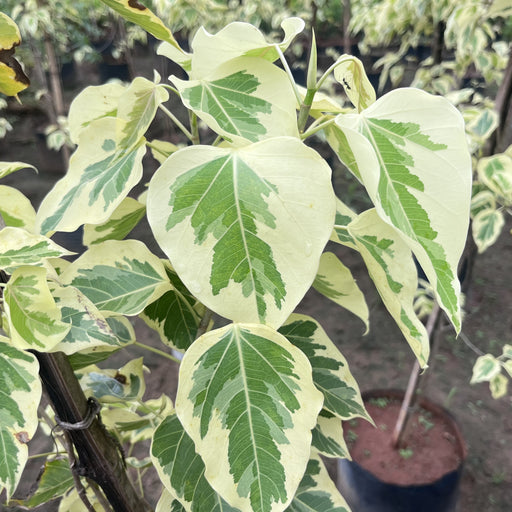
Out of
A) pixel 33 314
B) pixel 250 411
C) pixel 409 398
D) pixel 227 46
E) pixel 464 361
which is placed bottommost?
pixel 464 361

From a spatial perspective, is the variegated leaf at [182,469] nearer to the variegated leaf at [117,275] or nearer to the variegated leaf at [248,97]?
the variegated leaf at [117,275]

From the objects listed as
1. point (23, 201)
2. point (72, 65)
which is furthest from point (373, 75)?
point (23, 201)

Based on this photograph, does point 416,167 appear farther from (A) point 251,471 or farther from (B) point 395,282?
(A) point 251,471

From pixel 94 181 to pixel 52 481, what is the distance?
0.38m

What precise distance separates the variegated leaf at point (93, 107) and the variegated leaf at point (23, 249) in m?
0.16

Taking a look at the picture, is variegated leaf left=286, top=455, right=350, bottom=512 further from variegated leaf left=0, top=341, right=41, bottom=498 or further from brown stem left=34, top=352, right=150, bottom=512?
variegated leaf left=0, top=341, right=41, bottom=498

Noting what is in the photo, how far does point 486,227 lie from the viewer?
1195 mm

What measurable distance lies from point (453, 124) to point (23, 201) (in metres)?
0.42

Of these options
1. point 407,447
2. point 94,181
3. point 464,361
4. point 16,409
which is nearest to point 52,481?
point 16,409

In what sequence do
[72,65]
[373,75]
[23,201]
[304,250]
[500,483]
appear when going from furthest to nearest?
[72,65] → [373,75] → [500,483] → [23,201] → [304,250]

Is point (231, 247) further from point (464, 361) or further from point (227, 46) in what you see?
point (464, 361)

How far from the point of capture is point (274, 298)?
34 cm

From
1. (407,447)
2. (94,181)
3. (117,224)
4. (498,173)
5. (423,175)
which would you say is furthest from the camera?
(407,447)

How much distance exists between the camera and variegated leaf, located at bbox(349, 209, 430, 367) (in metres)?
0.37
